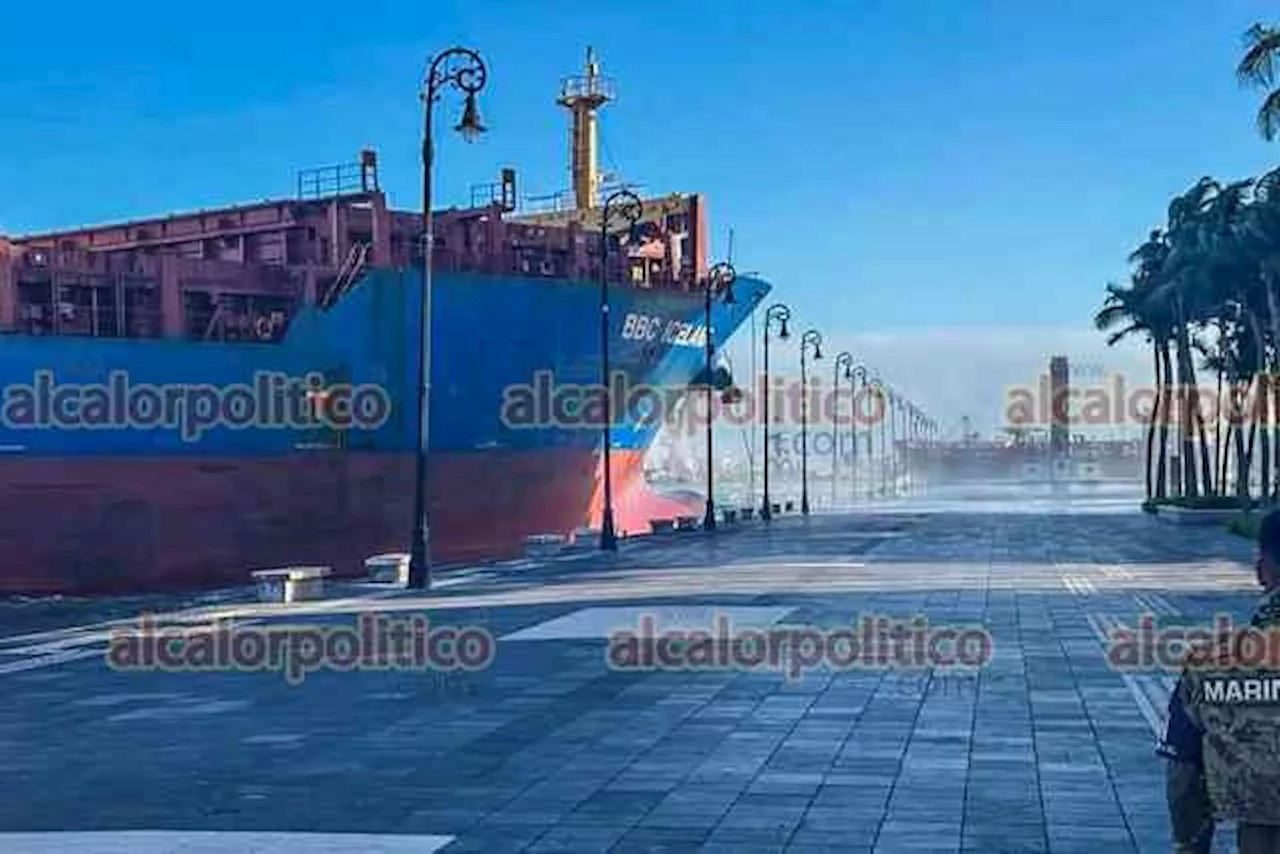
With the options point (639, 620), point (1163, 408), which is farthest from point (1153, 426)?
point (639, 620)

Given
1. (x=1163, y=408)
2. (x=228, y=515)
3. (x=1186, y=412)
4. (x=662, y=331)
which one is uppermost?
(x=662, y=331)

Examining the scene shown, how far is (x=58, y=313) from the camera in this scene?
32.1 m

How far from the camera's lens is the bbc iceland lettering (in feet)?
149

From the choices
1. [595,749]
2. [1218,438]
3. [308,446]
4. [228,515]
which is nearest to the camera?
[595,749]

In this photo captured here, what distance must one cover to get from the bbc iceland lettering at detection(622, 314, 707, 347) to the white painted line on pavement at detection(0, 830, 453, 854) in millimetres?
37970

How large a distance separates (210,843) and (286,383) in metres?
28.6

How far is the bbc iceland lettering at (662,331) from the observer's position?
149ft

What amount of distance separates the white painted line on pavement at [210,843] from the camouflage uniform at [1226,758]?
11.7ft

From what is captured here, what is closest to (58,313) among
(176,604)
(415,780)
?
(176,604)

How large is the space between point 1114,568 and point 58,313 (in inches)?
894

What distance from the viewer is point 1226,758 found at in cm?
417

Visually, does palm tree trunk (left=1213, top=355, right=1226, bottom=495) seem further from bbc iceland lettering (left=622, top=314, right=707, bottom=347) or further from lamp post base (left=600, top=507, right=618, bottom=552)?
lamp post base (left=600, top=507, right=618, bottom=552)

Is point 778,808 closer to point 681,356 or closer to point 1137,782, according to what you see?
point 1137,782

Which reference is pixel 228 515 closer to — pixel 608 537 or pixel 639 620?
pixel 608 537
